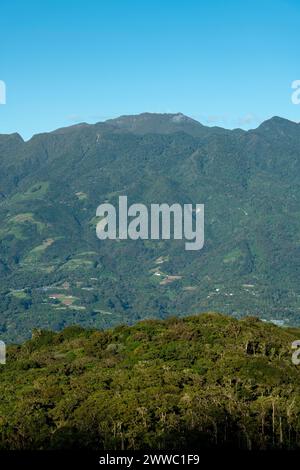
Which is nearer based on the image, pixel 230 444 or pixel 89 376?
pixel 230 444

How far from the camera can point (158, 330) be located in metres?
77.9

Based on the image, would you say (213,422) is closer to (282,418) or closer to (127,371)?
(282,418)

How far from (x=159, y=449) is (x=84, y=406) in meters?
8.46

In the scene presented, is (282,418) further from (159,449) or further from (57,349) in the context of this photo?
(57,349)

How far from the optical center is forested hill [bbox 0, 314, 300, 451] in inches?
1816

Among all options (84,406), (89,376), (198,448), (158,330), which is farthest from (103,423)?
(158,330)

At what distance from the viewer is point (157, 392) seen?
51781 millimetres

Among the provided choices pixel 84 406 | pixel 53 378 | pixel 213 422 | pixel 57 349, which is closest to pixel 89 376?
pixel 53 378

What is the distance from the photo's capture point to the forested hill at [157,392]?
4612 cm

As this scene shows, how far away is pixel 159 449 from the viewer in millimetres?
43000

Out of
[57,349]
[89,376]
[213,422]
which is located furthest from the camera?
[57,349]
